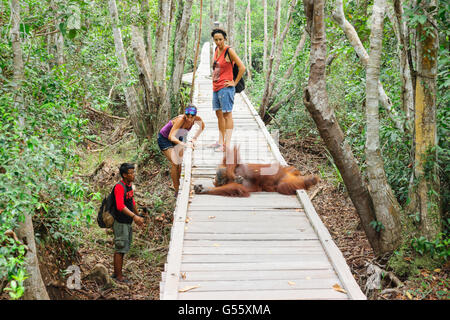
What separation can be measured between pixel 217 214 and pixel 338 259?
1.52m

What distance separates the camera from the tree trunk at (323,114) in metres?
4.14

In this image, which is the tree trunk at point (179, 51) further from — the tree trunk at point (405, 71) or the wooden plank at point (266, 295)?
the wooden plank at point (266, 295)

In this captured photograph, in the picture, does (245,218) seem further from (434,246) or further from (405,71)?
(405,71)

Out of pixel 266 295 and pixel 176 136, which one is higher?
pixel 176 136

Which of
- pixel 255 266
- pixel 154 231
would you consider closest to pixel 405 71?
pixel 255 266

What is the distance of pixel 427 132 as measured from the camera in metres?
4.21

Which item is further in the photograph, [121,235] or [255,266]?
[121,235]

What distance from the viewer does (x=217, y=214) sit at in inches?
188

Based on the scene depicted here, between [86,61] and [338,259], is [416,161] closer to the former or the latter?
[338,259]

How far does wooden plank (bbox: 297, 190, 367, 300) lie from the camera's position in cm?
338

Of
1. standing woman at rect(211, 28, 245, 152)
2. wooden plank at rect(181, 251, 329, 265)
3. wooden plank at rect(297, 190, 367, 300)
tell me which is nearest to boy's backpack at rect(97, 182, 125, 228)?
wooden plank at rect(181, 251, 329, 265)

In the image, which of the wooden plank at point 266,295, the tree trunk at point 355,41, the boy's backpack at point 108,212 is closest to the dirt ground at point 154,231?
the boy's backpack at point 108,212

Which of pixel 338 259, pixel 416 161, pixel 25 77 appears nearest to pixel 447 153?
pixel 416 161

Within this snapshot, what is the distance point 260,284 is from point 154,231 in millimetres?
4134
